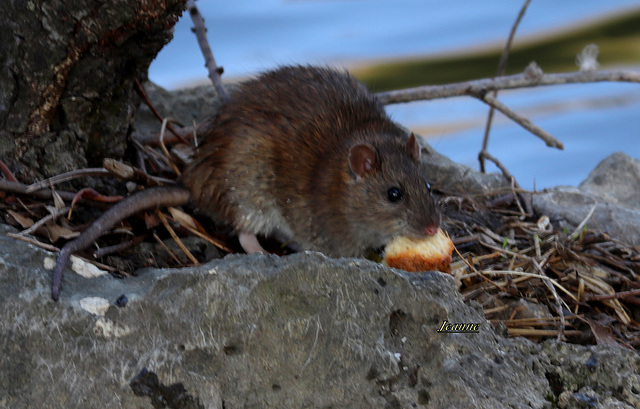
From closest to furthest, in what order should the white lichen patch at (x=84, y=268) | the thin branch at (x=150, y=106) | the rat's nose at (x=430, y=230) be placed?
the white lichen patch at (x=84, y=268) < the rat's nose at (x=430, y=230) < the thin branch at (x=150, y=106)

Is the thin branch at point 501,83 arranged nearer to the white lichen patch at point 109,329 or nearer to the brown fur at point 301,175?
the brown fur at point 301,175

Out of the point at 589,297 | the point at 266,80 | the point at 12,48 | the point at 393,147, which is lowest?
the point at 589,297

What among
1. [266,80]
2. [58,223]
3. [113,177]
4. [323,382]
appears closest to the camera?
[323,382]

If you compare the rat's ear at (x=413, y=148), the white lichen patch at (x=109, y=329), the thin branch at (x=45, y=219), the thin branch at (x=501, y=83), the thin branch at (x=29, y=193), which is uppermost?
the thin branch at (x=29, y=193)

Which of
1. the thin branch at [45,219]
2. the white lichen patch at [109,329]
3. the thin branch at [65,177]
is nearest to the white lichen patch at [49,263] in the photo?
the thin branch at [45,219]

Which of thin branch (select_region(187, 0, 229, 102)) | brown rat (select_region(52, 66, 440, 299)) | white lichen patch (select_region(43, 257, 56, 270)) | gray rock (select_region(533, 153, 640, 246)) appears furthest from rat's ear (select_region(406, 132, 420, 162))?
white lichen patch (select_region(43, 257, 56, 270))

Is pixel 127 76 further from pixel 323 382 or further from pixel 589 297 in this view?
pixel 589 297

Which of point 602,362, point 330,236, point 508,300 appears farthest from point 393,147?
point 602,362
